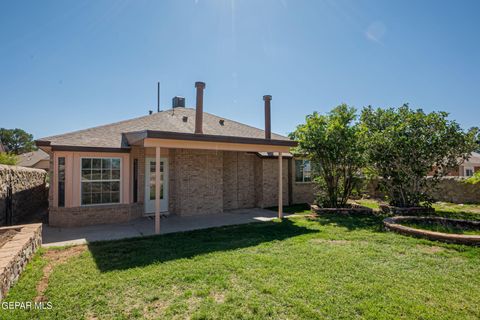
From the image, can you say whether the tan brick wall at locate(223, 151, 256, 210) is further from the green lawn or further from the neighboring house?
the neighboring house

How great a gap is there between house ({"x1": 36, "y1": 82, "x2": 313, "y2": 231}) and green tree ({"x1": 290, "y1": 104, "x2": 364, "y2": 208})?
124 centimetres

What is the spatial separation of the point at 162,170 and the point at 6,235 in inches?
217

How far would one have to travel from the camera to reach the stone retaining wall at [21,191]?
847 centimetres

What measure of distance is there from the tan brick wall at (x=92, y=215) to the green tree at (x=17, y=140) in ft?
190

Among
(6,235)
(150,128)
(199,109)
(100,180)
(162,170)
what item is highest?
(199,109)

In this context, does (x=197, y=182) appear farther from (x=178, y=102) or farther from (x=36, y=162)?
(x=36, y=162)

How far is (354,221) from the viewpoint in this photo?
30.2ft

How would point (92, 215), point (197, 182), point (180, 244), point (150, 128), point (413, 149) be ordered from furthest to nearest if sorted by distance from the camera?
1. point (150, 128)
2. point (197, 182)
3. point (413, 149)
4. point (92, 215)
5. point (180, 244)

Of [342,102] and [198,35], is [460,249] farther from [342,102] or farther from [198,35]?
[198,35]

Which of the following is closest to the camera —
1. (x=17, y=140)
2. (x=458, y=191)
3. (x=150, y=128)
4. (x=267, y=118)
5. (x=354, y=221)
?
(x=354, y=221)

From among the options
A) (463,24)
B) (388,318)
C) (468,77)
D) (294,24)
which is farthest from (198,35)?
(468,77)

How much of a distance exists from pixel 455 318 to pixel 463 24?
414 inches

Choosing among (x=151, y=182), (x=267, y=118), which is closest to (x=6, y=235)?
(x=151, y=182)

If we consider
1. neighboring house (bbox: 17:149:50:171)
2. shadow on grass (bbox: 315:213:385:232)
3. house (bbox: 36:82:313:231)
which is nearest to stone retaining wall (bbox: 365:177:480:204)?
shadow on grass (bbox: 315:213:385:232)
